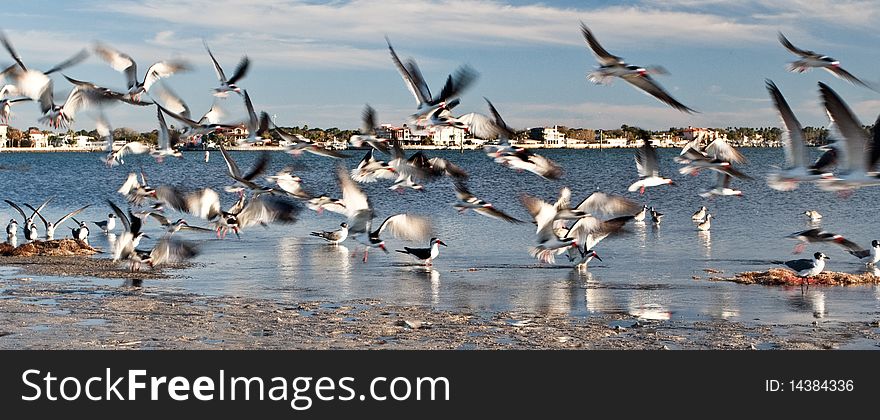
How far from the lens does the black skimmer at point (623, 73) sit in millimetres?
14500

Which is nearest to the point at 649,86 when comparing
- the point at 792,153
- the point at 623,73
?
the point at 623,73

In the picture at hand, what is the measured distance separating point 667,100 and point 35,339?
8.48m

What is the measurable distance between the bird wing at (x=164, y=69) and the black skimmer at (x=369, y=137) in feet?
Answer: 11.7

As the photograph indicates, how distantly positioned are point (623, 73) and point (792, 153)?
2.87m

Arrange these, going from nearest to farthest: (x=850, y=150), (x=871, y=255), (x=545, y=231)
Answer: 1. (x=850, y=150)
2. (x=545, y=231)
3. (x=871, y=255)

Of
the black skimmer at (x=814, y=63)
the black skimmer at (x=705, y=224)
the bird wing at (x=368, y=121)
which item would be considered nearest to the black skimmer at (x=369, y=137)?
the bird wing at (x=368, y=121)

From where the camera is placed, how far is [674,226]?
2994 cm

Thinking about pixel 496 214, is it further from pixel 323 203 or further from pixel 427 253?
pixel 427 253

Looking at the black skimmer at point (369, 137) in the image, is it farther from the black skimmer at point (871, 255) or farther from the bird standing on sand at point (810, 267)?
the black skimmer at point (871, 255)

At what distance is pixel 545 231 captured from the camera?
18.4 m

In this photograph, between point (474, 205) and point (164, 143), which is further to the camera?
point (164, 143)

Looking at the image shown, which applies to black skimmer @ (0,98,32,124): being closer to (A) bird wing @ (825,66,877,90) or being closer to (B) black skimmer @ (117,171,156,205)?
(B) black skimmer @ (117,171,156,205)

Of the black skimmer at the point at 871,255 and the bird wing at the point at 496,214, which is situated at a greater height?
the bird wing at the point at 496,214
